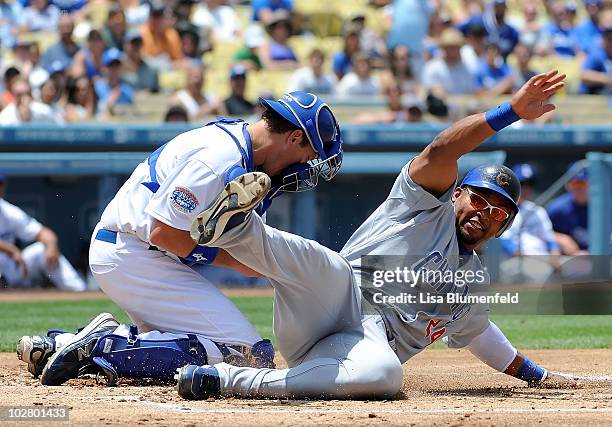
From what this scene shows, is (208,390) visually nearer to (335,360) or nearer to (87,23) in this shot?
(335,360)

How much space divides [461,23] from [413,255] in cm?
1124

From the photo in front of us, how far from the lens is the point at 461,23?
15.4 m

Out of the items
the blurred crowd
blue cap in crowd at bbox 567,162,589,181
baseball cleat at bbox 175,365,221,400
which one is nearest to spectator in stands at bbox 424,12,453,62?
the blurred crowd

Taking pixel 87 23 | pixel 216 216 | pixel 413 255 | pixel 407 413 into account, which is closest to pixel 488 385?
pixel 413 255

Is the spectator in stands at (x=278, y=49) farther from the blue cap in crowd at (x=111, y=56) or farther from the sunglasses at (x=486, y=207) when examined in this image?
the sunglasses at (x=486, y=207)

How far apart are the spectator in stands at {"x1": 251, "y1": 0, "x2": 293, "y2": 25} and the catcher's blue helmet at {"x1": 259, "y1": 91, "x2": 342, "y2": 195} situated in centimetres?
1051

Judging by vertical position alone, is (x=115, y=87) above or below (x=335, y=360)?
above

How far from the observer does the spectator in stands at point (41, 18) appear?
14.2m

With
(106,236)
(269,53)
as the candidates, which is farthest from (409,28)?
(106,236)

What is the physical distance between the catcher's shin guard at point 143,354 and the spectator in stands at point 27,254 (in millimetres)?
5728

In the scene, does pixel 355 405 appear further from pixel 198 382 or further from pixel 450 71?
pixel 450 71

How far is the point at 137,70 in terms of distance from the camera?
13.1m

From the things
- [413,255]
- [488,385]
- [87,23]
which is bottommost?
[488,385]

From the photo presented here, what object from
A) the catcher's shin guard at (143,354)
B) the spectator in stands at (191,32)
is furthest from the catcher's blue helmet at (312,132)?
the spectator in stands at (191,32)
